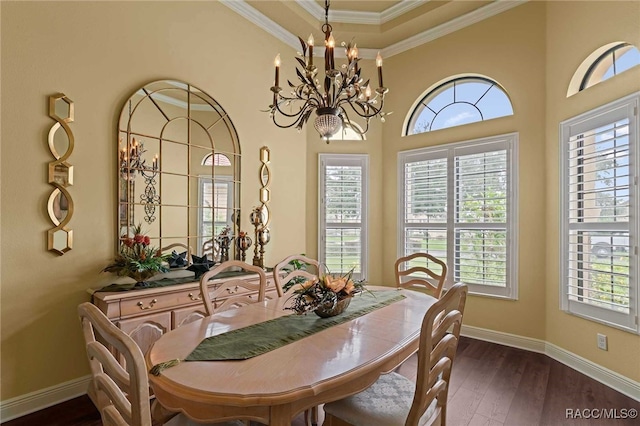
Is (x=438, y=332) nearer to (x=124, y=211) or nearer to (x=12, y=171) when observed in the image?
(x=124, y=211)

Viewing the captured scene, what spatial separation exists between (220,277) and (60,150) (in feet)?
5.09

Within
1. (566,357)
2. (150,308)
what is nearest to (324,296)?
Answer: (150,308)

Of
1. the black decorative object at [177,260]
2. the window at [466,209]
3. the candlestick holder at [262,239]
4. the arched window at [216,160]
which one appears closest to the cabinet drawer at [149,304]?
the black decorative object at [177,260]

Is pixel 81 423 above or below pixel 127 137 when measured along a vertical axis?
below

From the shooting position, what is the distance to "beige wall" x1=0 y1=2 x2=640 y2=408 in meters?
2.13

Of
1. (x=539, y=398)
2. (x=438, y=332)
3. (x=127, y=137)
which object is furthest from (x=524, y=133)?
(x=127, y=137)

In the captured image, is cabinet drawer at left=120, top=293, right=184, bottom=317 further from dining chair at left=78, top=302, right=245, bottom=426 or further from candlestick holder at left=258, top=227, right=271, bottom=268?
dining chair at left=78, top=302, right=245, bottom=426

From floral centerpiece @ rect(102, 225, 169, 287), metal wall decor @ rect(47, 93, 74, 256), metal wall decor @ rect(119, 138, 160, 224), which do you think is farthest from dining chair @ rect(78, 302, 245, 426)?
metal wall decor @ rect(119, 138, 160, 224)

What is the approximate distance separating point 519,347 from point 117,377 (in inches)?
148

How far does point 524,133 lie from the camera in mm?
3330

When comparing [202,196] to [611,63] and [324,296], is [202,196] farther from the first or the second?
[611,63]

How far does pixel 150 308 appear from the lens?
231 cm

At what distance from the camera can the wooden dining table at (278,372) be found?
104 centimetres

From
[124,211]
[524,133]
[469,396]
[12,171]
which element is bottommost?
[469,396]
